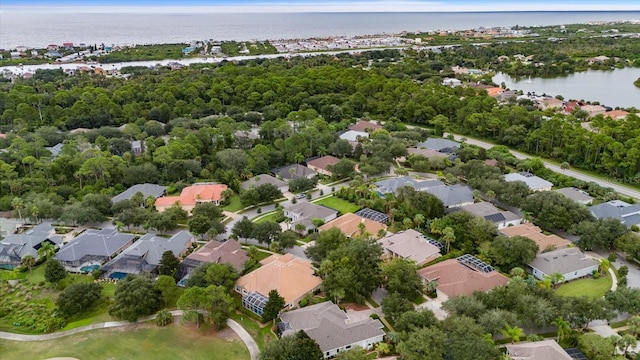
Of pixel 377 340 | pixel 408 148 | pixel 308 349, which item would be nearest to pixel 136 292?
pixel 308 349

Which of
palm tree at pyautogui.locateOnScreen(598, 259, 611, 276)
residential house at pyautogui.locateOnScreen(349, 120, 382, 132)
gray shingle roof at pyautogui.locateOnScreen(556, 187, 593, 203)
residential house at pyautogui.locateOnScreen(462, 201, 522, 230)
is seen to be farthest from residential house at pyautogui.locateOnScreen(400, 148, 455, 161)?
palm tree at pyautogui.locateOnScreen(598, 259, 611, 276)

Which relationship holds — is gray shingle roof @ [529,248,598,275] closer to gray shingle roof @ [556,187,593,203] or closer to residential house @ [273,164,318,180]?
gray shingle roof @ [556,187,593,203]

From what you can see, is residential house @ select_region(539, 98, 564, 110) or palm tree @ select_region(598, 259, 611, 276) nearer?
palm tree @ select_region(598, 259, 611, 276)

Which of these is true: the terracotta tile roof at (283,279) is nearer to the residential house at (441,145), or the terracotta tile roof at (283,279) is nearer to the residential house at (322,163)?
the residential house at (322,163)

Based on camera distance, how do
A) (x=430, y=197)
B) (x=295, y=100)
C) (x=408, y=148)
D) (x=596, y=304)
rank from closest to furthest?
1. (x=596, y=304)
2. (x=430, y=197)
3. (x=408, y=148)
4. (x=295, y=100)

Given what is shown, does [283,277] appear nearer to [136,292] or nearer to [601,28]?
[136,292]

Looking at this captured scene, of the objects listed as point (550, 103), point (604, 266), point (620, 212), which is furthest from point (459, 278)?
point (550, 103)
